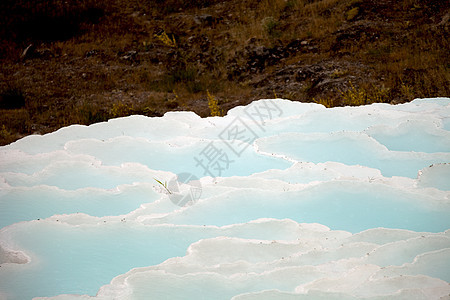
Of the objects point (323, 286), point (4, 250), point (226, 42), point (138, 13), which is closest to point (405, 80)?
point (226, 42)

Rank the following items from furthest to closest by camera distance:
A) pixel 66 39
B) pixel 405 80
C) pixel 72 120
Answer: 1. pixel 66 39
2. pixel 72 120
3. pixel 405 80

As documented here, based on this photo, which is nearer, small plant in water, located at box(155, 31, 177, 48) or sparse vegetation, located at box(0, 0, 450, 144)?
sparse vegetation, located at box(0, 0, 450, 144)

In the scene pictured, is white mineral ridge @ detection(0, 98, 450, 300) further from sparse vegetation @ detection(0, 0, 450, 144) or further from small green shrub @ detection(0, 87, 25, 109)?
small green shrub @ detection(0, 87, 25, 109)

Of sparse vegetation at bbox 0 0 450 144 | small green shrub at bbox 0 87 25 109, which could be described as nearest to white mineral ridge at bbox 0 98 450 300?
sparse vegetation at bbox 0 0 450 144

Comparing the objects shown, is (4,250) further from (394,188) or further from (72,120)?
(72,120)

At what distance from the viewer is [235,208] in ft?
10.4

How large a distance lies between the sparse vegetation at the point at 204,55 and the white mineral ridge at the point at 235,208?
10.1ft

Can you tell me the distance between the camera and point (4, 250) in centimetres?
269

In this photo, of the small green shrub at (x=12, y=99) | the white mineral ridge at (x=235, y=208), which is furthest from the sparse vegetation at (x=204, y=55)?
the white mineral ridge at (x=235, y=208)

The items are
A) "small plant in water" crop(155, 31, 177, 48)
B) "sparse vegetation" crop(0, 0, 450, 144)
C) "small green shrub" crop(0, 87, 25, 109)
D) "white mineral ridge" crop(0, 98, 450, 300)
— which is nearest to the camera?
"white mineral ridge" crop(0, 98, 450, 300)

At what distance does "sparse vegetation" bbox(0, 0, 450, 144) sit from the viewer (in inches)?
342

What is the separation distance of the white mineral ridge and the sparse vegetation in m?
3.09

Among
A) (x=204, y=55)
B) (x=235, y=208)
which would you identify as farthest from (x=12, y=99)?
(x=235, y=208)

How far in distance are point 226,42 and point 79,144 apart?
787 cm
